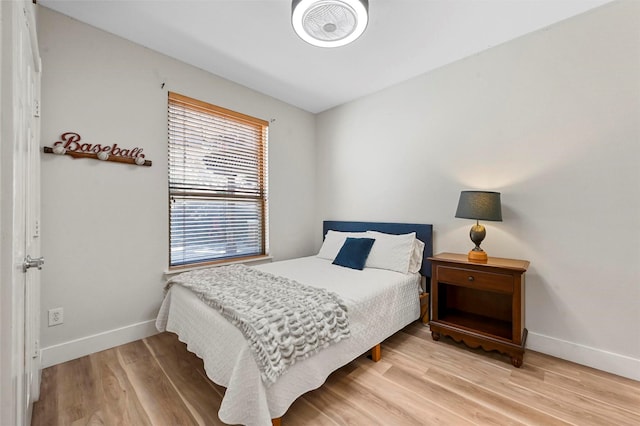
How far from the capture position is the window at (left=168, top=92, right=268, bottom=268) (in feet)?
8.79

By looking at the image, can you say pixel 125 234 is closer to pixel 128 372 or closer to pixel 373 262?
pixel 128 372

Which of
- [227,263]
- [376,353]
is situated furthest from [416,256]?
[227,263]

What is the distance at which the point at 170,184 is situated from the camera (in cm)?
262

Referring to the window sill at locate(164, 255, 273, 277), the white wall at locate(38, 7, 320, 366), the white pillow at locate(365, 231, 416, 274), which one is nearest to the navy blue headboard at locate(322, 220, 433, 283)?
the white pillow at locate(365, 231, 416, 274)

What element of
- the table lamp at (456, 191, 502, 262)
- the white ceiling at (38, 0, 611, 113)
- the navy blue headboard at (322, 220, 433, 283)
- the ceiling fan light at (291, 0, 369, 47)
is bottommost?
the navy blue headboard at (322, 220, 433, 283)

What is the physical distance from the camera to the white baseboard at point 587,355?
1.84 m

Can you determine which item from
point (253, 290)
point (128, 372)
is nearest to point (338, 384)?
point (253, 290)

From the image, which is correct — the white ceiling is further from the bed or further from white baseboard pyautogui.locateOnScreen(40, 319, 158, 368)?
white baseboard pyautogui.locateOnScreen(40, 319, 158, 368)

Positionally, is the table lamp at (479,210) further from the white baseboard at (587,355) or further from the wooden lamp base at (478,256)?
the white baseboard at (587,355)

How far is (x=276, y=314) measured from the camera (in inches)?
57.9

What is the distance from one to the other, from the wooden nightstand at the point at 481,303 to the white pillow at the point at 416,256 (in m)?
0.24

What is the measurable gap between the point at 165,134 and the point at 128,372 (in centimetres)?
198

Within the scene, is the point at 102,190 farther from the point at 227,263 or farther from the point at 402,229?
the point at 402,229

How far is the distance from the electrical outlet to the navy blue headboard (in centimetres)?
274
